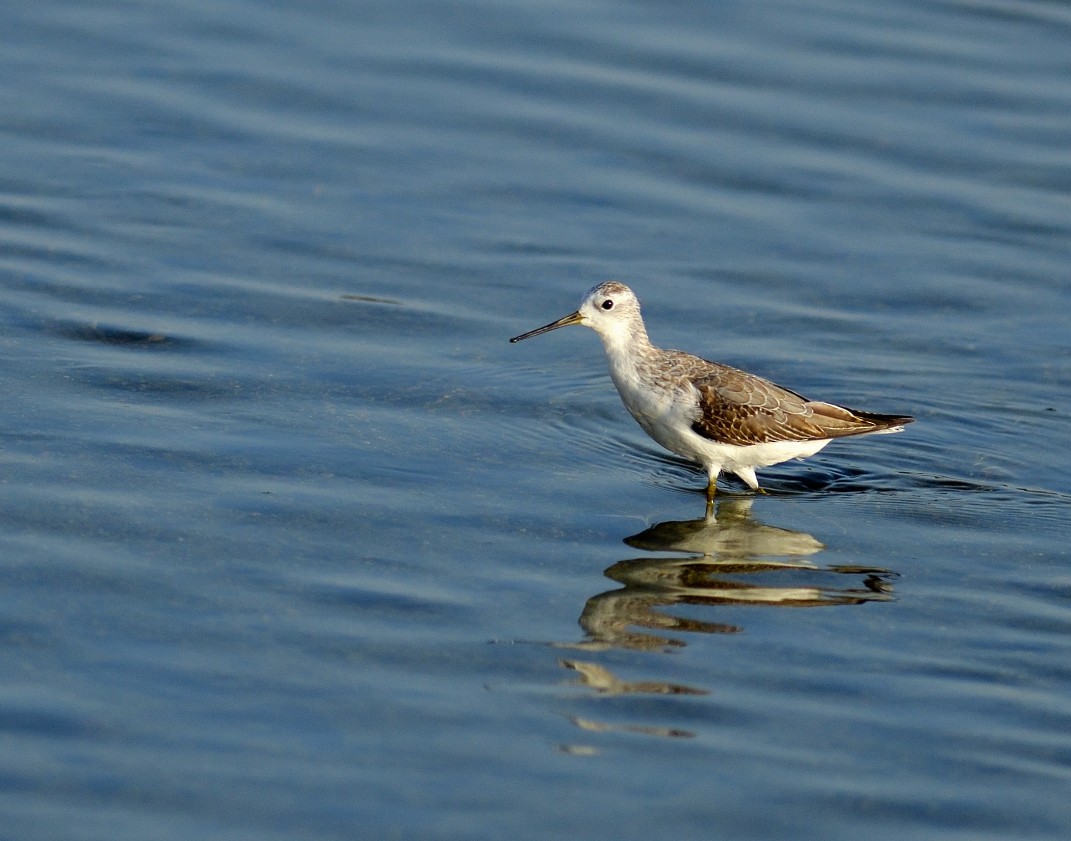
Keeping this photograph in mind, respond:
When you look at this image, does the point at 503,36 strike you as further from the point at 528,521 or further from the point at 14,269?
the point at 528,521

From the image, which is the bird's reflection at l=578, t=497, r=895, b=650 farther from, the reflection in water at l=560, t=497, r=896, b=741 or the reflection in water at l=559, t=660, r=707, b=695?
the reflection in water at l=559, t=660, r=707, b=695

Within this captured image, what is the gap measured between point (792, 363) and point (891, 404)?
830mm

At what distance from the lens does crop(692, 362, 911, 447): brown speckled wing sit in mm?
9852

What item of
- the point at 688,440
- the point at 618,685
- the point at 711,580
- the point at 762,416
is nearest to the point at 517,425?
the point at 688,440

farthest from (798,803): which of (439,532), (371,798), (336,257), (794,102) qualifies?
(794,102)

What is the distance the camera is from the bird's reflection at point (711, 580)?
790 cm

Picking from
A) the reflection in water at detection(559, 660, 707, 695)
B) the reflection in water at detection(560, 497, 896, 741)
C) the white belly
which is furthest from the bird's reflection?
the white belly

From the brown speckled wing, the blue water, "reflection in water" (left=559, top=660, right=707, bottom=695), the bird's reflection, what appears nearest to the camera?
the blue water

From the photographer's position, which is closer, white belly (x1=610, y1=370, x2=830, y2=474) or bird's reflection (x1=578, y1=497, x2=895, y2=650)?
bird's reflection (x1=578, y1=497, x2=895, y2=650)

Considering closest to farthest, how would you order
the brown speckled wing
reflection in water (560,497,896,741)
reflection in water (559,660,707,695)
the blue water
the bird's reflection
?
the blue water
reflection in water (559,660,707,695)
reflection in water (560,497,896,741)
the bird's reflection
the brown speckled wing

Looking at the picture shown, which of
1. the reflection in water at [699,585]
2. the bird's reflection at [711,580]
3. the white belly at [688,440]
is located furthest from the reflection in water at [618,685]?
the white belly at [688,440]

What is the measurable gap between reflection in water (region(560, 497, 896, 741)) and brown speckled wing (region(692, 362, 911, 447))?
1.57 feet

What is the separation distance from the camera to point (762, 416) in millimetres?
9945

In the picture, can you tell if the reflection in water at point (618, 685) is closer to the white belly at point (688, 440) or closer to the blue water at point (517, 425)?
the blue water at point (517, 425)
